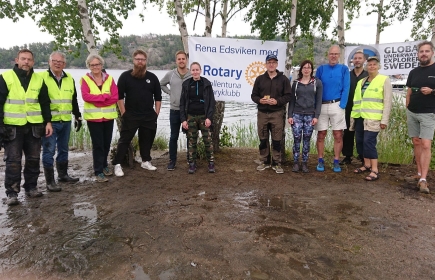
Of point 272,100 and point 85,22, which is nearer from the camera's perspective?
point 272,100

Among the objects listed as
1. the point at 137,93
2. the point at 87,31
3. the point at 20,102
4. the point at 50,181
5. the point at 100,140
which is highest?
the point at 87,31

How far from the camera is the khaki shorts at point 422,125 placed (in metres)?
4.50

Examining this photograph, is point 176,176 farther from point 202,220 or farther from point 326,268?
point 326,268

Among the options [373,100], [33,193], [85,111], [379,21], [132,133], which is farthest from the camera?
[379,21]

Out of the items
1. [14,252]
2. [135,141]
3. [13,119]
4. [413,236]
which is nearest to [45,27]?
[135,141]

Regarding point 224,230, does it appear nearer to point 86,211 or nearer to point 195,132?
point 86,211

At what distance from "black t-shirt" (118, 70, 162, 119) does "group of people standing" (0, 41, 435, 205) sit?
0.05 feet

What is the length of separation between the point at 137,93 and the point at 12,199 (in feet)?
7.85

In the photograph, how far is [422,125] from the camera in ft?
15.0

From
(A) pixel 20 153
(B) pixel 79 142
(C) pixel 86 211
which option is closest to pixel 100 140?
(A) pixel 20 153

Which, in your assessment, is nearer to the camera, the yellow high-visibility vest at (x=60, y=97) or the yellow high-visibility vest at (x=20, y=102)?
the yellow high-visibility vest at (x=20, y=102)

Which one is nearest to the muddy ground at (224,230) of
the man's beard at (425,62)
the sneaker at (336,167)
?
the sneaker at (336,167)

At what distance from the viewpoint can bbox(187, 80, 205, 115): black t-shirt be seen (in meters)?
5.26

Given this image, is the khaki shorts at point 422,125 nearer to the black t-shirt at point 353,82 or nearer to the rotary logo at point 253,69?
the black t-shirt at point 353,82
